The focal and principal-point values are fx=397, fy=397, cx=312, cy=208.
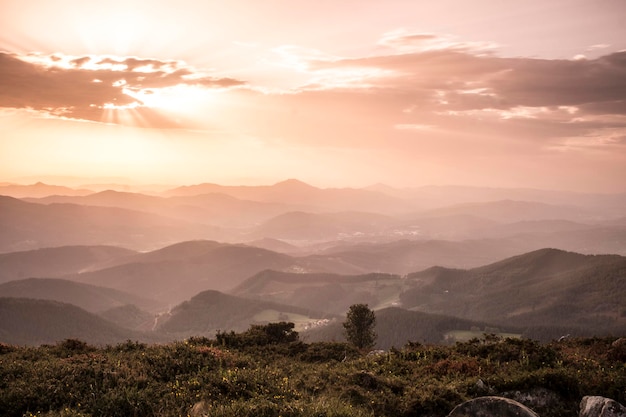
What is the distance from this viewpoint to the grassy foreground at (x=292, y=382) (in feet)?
56.6

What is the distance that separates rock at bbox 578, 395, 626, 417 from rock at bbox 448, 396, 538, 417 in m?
3.22

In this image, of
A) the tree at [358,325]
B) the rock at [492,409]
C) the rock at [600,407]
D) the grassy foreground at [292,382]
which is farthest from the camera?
the tree at [358,325]

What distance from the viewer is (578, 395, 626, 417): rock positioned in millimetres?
16328

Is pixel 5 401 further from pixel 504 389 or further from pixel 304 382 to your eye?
pixel 504 389

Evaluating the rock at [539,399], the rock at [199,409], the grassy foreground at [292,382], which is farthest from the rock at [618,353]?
the rock at [199,409]

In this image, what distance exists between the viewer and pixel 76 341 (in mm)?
29422

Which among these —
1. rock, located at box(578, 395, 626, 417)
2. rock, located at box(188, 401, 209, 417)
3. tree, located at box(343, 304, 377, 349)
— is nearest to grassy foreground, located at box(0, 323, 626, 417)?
rock, located at box(188, 401, 209, 417)

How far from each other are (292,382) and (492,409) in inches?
392

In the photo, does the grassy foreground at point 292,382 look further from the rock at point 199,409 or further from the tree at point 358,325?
the tree at point 358,325

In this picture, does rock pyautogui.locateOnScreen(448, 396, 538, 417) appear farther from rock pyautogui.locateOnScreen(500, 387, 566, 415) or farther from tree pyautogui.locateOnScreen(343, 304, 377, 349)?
tree pyautogui.locateOnScreen(343, 304, 377, 349)

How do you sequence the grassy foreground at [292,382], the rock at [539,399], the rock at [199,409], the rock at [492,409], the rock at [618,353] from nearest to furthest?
the rock at [492,409]
the rock at [199,409]
the grassy foreground at [292,382]
the rock at [539,399]
the rock at [618,353]

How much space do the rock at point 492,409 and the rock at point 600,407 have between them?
3215 millimetres

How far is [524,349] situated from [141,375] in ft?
74.8

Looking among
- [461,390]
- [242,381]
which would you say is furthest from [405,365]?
[242,381]
